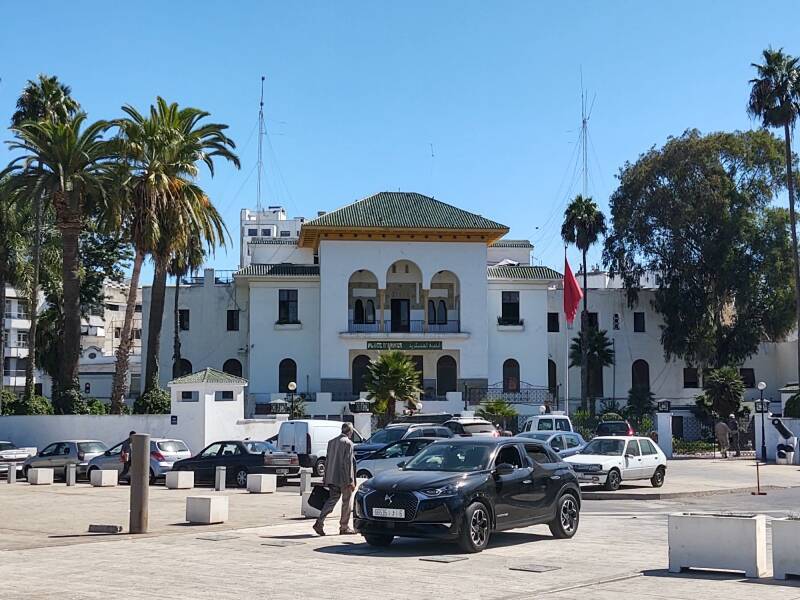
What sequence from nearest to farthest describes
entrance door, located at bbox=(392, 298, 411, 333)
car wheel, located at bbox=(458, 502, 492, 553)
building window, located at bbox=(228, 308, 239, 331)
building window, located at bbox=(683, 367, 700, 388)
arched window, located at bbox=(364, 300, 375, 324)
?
car wheel, located at bbox=(458, 502, 492, 553)
arched window, located at bbox=(364, 300, 375, 324)
entrance door, located at bbox=(392, 298, 411, 333)
building window, located at bbox=(228, 308, 239, 331)
building window, located at bbox=(683, 367, 700, 388)

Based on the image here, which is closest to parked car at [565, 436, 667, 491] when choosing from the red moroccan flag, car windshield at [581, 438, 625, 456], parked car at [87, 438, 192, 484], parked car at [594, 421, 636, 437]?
car windshield at [581, 438, 625, 456]

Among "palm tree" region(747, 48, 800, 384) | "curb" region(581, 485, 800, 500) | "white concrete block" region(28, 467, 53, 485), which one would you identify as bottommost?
"curb" region(581, 485, 800, 500)

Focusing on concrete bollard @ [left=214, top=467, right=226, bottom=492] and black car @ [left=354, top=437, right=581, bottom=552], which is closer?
black car @ [left=354, top=437, right=581, bottom=552]

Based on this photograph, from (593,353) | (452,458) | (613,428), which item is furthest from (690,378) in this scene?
(452,458)

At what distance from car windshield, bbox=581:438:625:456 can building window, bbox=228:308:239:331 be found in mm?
40605

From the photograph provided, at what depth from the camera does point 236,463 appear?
2930 centimetres

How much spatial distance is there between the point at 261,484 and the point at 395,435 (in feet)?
22.7

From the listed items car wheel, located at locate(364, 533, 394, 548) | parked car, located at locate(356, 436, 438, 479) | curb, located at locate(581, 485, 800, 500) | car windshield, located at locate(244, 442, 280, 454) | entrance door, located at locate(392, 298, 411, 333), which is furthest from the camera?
entrance door, located at locate(392, 298, 411, 333)

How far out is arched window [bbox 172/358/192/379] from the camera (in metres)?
63.5

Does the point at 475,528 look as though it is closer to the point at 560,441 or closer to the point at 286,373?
the point at 560,441

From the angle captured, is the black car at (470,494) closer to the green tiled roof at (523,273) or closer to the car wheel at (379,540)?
the car wheel at (379,540)

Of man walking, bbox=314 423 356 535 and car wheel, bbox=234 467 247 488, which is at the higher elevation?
man walking, bbox=314 423 356 535

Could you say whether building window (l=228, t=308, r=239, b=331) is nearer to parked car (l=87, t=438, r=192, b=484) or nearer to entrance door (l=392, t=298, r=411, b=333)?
entrance door (l=392, t=298, r=411, b=333)

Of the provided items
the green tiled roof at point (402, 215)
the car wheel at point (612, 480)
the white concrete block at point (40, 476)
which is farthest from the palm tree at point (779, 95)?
the white concrete block at point (40, 476)
